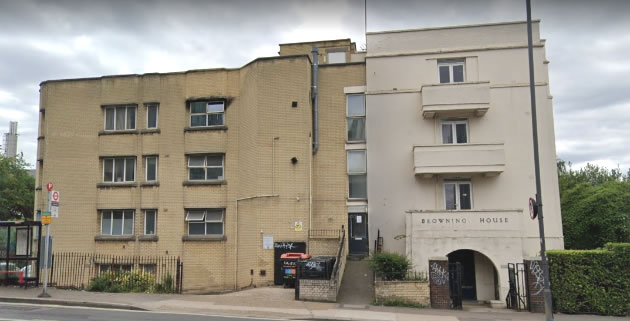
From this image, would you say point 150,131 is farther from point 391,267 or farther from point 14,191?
point 14,191

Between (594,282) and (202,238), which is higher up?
(202,238)

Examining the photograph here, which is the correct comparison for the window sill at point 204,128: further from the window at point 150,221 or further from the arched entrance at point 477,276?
the arched entrance at point 477,276

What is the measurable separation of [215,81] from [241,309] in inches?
539

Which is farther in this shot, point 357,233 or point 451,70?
point 451,70

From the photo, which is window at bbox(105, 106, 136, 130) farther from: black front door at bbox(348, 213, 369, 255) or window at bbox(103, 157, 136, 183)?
black front door at bbox(348, 213, 369, 255)

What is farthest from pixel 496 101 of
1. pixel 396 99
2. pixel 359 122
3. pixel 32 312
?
pixel 32 312

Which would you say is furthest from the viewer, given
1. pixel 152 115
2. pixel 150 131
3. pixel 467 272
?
pixel 152 115

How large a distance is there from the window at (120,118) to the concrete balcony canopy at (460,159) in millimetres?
14951

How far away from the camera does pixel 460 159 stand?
72.2 ft

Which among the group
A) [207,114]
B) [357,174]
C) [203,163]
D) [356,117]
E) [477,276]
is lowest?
[477,276]

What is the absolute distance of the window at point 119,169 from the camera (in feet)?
83.6

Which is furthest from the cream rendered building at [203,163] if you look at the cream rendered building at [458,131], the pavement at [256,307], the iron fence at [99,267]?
the pavement at [256,307]

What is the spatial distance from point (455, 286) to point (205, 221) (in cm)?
1273

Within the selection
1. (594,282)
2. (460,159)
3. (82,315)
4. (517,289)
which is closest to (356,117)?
(460,159)
